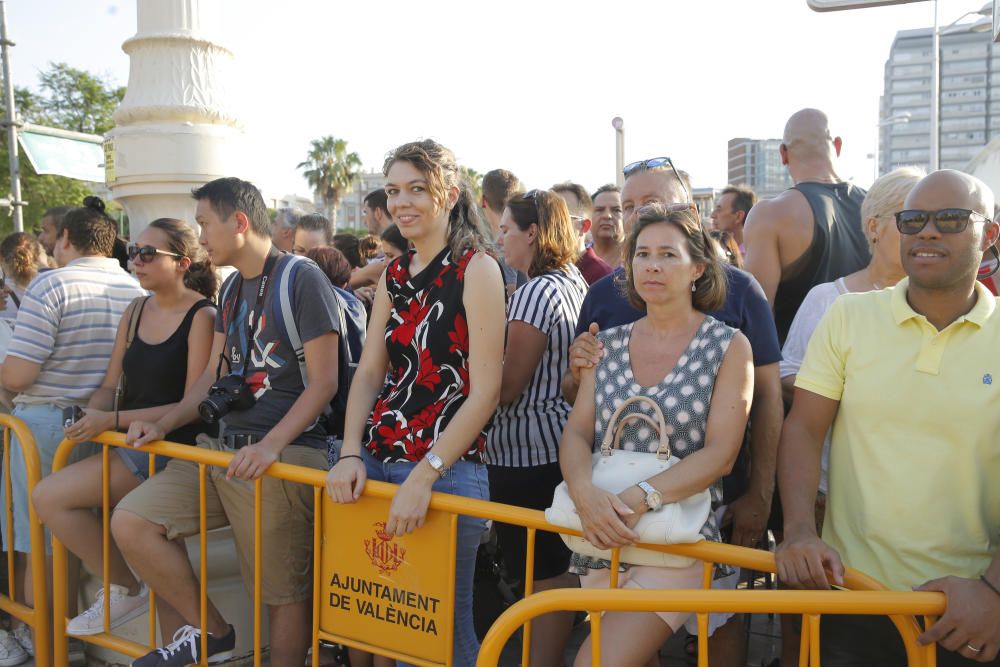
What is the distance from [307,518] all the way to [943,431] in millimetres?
2182

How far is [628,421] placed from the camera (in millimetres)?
2311

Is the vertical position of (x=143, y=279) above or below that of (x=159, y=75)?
below

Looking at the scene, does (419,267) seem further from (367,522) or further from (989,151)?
(989,151)

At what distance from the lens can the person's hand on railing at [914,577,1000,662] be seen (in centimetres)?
178

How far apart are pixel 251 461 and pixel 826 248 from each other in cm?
262

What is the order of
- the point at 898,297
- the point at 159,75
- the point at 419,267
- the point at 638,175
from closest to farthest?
the point at 898,297 → the point at 419,267 → the point at 638,175 → the point at 159,75

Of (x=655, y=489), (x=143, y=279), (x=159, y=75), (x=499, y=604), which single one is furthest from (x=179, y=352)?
(x=159, y=75)

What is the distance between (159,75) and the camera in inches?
210

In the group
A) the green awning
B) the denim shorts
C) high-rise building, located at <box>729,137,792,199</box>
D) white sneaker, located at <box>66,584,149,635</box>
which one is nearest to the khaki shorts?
white sneaker, located at <box>66,584,149,635</box>

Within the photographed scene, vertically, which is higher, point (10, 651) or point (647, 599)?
point (647, 599)

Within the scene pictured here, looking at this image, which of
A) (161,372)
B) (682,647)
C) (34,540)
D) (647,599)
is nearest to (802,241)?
(682,647)

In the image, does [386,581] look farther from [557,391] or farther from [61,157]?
[61,157]

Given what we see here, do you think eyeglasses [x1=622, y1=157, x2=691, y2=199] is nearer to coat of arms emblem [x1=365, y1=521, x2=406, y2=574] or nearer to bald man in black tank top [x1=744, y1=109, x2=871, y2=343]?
bald man in black tank top [x1=744, y1=109, x2=871, y2=343]

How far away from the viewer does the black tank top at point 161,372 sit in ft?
11.4
